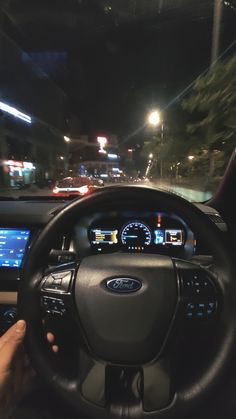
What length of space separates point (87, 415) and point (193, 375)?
14.3 inches

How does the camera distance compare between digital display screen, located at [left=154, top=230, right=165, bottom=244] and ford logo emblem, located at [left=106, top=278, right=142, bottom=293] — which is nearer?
ford logo emblem, located at [left=106, top=278, right=142, bottom=293]

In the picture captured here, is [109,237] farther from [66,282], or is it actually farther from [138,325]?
[138,325]

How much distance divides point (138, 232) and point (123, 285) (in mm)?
1405

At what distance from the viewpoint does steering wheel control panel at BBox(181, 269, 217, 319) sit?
1435 millimetres

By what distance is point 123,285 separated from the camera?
1488 millimetres

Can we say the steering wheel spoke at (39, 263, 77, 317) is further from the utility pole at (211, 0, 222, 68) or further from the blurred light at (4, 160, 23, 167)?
the blurred light at (4, 160, 23, 167)

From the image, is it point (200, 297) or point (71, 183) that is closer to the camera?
point (200, 297)

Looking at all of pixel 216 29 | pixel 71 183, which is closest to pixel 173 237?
pixel 216 29

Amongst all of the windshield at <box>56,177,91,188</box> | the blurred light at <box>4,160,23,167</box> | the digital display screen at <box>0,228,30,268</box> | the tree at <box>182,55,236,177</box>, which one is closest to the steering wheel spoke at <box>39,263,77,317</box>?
the digital display screen at <box>0,228,30,268</box>

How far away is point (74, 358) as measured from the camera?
5.13ft

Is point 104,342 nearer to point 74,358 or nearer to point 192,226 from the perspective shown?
point 74,358

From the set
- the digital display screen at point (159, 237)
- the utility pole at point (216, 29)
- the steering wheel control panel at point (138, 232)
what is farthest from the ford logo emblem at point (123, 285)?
the utility pole at point (216, 29)

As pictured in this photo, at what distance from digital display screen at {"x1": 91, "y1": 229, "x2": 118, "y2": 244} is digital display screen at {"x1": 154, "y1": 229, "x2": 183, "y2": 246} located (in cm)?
30

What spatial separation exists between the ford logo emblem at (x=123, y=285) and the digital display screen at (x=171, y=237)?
4.39 feet
